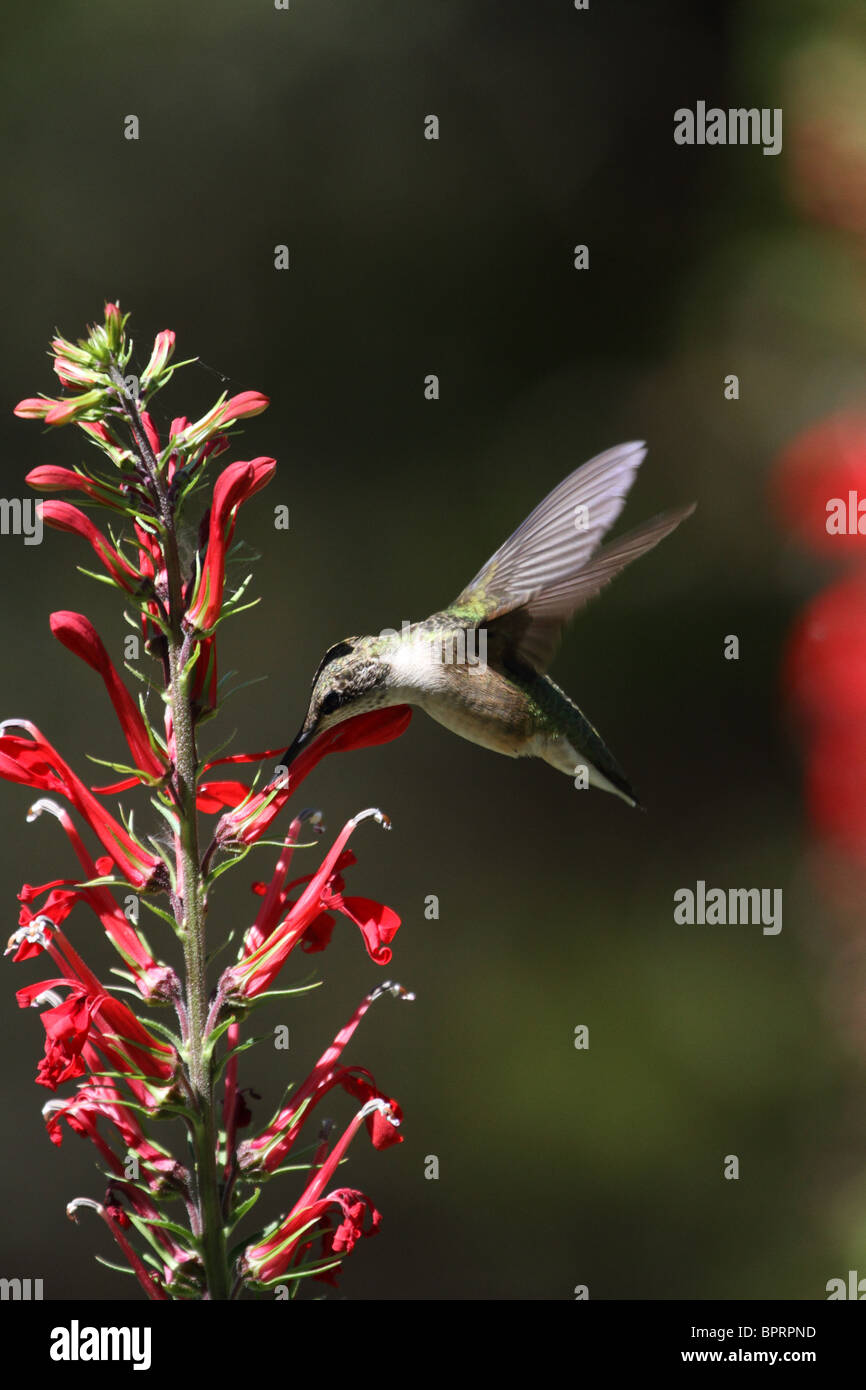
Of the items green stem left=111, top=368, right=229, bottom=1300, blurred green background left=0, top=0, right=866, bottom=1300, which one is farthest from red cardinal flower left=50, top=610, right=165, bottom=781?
blurred green background left=0, top=0, right=866, bottom=1300

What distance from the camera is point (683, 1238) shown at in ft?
8.84

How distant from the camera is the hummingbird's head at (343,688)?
103 centimetres

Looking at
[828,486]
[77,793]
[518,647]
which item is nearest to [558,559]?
[518,647]

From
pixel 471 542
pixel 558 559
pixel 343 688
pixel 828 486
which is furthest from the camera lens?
pixel 471 542

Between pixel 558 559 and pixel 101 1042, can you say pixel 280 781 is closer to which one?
pixel 101 1042

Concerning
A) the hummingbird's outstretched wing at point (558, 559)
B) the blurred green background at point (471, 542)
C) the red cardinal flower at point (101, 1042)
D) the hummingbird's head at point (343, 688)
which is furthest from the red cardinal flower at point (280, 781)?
the blurred green background at point (471, 542)

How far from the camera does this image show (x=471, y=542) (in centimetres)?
289

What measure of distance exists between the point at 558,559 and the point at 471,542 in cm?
166

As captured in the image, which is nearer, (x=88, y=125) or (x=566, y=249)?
(x=88, y=125)

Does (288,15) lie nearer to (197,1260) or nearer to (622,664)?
(622,664)

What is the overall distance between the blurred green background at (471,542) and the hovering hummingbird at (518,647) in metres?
1.25

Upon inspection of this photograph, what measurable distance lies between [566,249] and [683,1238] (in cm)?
210

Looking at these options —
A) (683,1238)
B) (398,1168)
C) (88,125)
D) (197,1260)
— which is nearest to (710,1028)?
(683,1238)

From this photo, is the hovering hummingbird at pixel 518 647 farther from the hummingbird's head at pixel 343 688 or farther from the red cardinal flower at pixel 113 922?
the red cardinal flower at pixel 113 922
